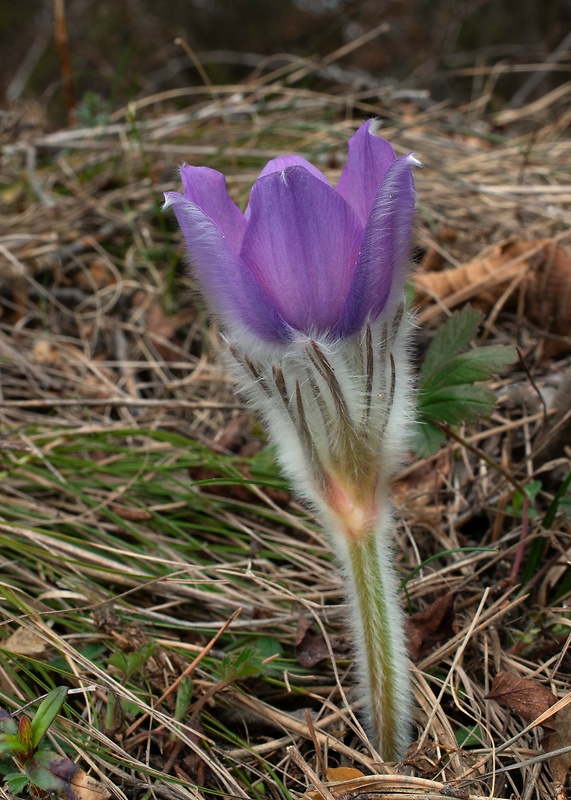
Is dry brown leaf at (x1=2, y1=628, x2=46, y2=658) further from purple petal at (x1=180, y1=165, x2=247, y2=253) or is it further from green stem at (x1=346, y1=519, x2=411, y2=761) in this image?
purple petal at (x1=180, y1=165, x2=247, y2=253)

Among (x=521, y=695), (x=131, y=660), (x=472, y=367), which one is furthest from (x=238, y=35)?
(x=521, y=695)

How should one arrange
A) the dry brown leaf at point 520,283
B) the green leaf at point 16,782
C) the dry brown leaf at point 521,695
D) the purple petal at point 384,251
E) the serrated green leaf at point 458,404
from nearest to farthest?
the purple petal at point 384,251 < the green leaf at point 16,782 < the dry brown leaf at point 521,695 < the serrated green leaf at point 458,404 < the dry brown leaf at point 520,283

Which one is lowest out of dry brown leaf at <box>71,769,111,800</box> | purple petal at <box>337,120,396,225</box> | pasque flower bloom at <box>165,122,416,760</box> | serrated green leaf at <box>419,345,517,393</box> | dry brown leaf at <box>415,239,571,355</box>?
dry brown leaf at <box>71,769,111,800</box>

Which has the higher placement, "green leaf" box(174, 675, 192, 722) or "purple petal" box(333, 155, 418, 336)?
"purple petal" box(333, 155, 418, 336)

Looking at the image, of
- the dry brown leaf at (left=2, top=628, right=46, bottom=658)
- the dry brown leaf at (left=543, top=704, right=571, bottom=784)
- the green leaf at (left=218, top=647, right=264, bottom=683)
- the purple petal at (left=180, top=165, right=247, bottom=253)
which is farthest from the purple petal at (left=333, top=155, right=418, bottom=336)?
the dry brown leaf at (left=2, top=628, right=46, bottom=658)

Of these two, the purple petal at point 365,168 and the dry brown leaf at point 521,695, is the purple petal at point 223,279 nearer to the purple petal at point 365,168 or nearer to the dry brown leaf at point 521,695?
the purple petal at point 365,168

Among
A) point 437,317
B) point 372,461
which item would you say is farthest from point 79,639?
point 437,317

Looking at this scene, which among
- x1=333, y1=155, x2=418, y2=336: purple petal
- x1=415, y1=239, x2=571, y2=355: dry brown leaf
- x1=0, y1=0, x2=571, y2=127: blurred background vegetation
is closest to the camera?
x1=333, y1=155, x2=418, y2=336: purple petal

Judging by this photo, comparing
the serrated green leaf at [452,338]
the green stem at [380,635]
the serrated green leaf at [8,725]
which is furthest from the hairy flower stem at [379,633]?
the serrated green leaf at [8,725]
